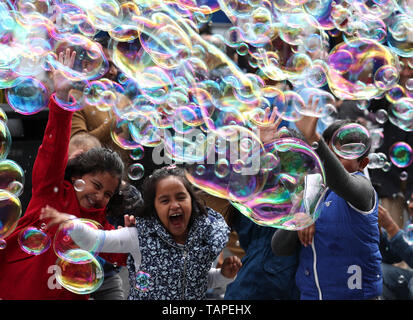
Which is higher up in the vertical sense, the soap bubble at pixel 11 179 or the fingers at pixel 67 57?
the fingers at pixel 67 57

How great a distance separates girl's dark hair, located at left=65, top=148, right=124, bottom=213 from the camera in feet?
9.29

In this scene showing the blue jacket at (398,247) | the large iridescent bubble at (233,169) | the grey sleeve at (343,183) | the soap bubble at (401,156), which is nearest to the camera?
the grey sleeve at (343,183)

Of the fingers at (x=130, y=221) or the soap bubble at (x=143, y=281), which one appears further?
the fingers at (x=130, y=221)

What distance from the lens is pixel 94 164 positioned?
2.84 meters

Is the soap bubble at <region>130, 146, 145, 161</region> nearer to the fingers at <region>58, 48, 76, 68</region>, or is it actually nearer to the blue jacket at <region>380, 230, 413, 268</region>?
the fingers at <region>58, 48, 76, 68</region>

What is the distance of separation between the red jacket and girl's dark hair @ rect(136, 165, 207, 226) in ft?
0.72

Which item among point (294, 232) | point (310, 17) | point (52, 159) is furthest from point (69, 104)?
point (310, 17)

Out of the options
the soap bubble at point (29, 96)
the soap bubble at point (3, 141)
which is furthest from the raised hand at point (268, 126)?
the soap bubble at point (3, 141)

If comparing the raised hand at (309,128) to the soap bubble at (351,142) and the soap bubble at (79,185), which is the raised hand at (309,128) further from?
the soap bubble at (79,185)

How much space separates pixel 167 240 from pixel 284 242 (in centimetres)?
53

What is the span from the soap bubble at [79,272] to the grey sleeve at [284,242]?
802 mm

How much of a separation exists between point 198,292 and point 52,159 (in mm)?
864

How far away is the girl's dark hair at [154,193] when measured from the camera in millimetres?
2816
